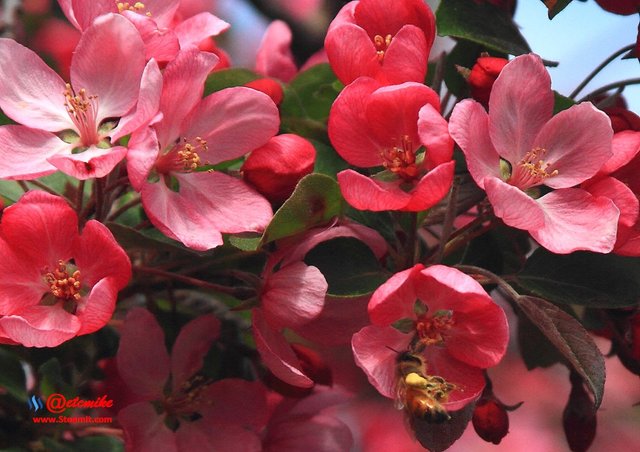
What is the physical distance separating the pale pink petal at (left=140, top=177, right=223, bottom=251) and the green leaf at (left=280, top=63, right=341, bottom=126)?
0.60 ft

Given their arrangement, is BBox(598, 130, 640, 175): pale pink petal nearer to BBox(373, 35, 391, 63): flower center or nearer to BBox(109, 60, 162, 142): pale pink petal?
BBox(373, 35, 391, 63): flower center

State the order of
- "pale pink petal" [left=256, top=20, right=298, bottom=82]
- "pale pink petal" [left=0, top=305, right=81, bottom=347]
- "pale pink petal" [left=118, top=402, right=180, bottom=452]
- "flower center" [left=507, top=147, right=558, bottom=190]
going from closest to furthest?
1. "pale pink petal" [left=0, top=305, right=81, bottom=347]
2. "flower center" [left=507, top=147, right=558, bottom=190]
3. "pale pink petal" [left=118, top=402, right=180, bottom=452]
4. "pale pink petal" [left=256, top=20, right=298, bottom=82]

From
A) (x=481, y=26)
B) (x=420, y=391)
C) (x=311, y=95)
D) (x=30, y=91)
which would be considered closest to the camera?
(x=420, y=391)

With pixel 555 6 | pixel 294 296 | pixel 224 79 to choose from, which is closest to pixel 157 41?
pixel 224 79

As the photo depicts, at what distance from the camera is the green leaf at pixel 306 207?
2.35 ft

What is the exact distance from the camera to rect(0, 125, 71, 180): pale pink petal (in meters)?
0.71

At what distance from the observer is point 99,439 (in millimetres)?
948

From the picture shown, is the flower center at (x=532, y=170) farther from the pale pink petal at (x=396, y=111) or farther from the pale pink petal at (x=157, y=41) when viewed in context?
the pale pink petal at (x=157, y=41)

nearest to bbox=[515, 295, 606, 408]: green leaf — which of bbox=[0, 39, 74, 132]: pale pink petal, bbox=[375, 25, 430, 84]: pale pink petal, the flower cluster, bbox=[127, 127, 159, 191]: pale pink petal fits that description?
the flower cluster

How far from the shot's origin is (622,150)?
28.7 inches

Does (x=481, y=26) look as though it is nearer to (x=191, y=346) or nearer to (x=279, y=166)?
(x=279, y=166)

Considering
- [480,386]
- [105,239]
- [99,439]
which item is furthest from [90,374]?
[480,386]

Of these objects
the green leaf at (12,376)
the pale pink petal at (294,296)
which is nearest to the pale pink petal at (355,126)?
the pale pink petal at (294,296)

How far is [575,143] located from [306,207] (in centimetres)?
23
